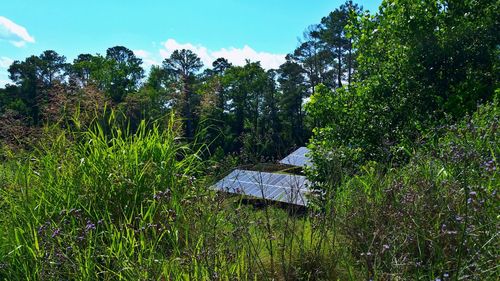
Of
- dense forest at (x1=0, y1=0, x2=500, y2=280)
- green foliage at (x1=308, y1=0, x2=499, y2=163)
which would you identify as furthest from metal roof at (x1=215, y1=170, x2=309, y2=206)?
green foliage at (x1=308, y1=0, x2=499, y2=163)

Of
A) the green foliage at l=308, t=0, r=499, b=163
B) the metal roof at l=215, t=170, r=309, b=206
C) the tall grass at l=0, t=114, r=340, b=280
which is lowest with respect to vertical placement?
the tall grass at l=0, t=114, r=340, b=280

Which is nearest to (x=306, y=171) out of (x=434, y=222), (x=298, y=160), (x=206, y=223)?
(x=434, y=222)

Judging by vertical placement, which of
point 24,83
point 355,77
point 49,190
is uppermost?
point 24,83

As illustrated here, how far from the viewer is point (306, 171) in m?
6.60

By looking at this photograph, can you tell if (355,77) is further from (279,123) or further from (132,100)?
(279,123)

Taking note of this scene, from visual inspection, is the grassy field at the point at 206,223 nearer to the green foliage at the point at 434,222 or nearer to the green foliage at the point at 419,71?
the green foliage at the point at 434,222

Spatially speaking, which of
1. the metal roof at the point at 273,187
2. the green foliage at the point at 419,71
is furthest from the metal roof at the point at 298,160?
the green foliage at the point at 419,71

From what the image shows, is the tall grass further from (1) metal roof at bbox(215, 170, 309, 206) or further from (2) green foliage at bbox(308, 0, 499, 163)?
(2) green foliage at bbox(308, 0, 499, 163)

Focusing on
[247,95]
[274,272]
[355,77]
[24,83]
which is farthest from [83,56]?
[274,272]

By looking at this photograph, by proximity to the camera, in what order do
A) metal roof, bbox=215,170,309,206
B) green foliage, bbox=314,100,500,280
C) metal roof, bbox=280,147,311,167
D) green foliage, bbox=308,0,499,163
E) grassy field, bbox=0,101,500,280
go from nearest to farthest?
green foliage, bbox=314,100,500,280, grassy field, bbox=0,101,500,280, metal roof, bbox=215,170,309,206, metal roof, bbox=280,147,311,167, green foliage, bbox=308,0,499,163

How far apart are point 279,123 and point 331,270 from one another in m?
38.2

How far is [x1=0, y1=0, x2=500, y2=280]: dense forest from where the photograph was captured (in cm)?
224

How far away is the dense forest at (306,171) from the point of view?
2.24m

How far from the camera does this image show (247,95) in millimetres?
44406
